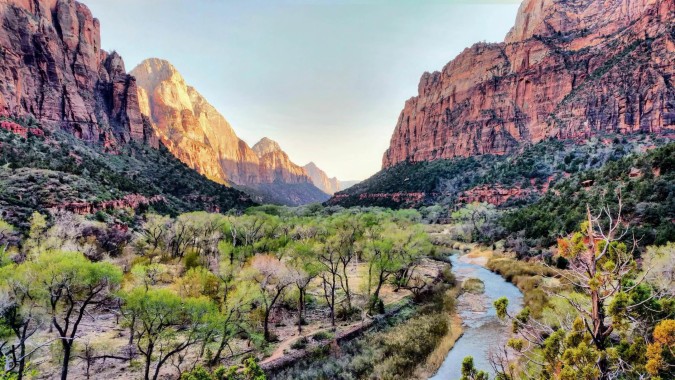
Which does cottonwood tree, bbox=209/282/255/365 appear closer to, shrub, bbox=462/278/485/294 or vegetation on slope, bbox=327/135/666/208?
shrub, bbox=462/278/485/294

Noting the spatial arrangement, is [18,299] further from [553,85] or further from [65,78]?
[553,85]

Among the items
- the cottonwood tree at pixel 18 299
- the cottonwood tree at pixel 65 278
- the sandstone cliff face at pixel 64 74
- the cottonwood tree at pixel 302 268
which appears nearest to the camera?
the cottonwood tree at pixel 18 299

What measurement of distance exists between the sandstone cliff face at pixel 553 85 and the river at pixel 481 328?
248 feet

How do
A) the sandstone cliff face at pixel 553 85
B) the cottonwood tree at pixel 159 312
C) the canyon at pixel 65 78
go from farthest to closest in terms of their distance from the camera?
the sandstone cliff face at pixel 553 85 < the canyon at pixel 65 78 < the cottonwood tree at pixel 159 312

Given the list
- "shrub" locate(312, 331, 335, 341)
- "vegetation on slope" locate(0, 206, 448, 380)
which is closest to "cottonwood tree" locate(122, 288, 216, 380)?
"vegetation on slope" locate(0, 206, 448, 380)

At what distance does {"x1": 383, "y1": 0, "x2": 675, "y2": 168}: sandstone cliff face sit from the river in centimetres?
7553

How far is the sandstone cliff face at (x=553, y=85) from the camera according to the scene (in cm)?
8631

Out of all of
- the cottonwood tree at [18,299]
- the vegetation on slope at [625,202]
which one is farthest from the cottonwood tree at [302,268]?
the vegetation on slope at [625,202]

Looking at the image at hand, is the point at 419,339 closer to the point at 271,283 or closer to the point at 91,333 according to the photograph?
the point at 271,283

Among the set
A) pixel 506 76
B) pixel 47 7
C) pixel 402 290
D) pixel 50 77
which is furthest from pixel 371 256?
pixel 506 76

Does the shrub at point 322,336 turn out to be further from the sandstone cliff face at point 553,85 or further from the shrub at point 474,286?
the sandstone cliff face at point 553,85

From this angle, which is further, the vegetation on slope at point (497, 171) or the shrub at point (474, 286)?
the vegetation on slope at point (497, 171)

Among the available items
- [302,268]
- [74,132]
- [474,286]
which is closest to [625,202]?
[474,286]

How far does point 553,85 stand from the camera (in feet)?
382
